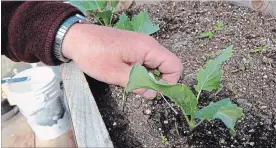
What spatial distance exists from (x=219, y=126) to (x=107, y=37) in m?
0.28

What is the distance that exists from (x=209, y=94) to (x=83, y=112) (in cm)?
29

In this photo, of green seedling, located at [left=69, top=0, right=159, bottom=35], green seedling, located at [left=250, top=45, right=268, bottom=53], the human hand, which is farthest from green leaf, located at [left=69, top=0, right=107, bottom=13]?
green seedling, located at [left=250, top=45, right=268, bottom=53]

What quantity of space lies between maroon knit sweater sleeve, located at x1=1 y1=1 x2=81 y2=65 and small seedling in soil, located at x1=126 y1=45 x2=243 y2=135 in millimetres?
255

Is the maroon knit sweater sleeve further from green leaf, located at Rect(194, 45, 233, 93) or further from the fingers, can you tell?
green leaf, located at Rect(194, 45, 233, 93)

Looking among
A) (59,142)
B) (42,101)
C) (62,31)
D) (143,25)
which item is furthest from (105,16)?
(59,142)

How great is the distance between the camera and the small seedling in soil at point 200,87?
586mm

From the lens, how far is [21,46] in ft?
2.63

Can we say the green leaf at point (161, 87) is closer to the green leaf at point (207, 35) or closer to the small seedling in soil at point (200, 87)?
the small seedling in soil at point (200, 87)

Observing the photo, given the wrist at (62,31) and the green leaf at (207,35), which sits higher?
the wrist at (62,31)

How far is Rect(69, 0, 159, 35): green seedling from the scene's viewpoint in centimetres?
89

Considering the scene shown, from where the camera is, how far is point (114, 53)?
28.7 inches

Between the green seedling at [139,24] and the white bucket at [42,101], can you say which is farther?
the white bucket at [42,101]

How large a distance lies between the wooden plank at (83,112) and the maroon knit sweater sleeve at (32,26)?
0.18 feet

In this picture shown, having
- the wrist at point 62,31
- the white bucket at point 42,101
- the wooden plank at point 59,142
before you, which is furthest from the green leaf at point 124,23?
the wooden plank at point 59,142
